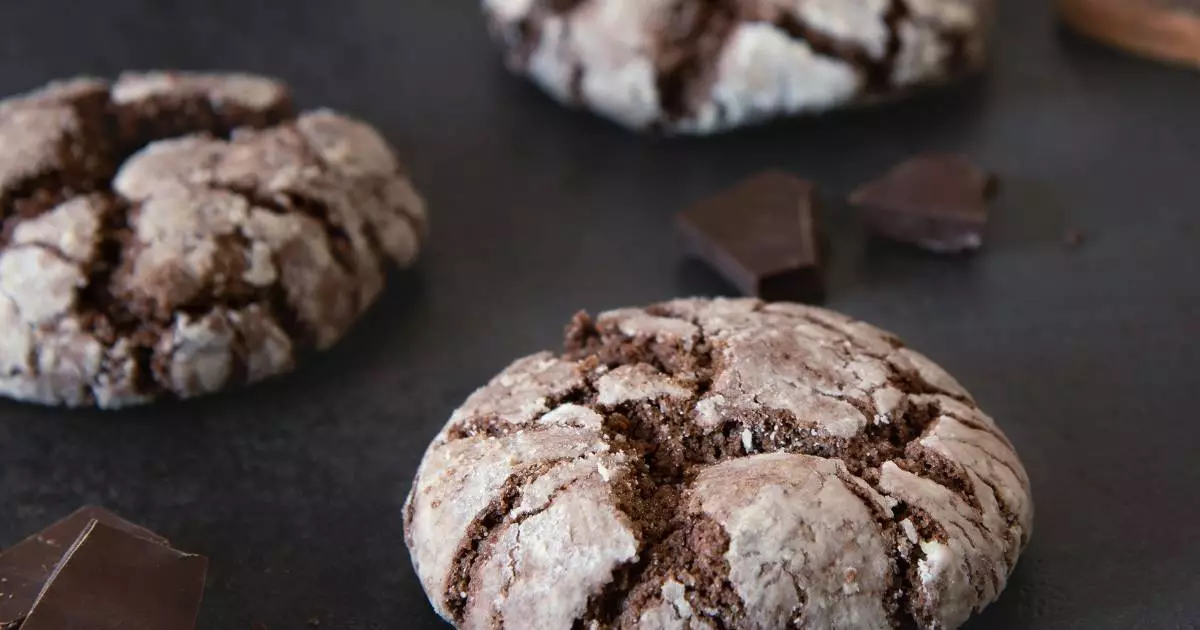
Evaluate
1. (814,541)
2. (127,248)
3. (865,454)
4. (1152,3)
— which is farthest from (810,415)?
(1152,3)

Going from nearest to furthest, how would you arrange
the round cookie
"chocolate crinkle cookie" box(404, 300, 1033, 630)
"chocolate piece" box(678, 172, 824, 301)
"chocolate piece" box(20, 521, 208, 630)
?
1. "chocolate crinkle cookie" box(404, 300, 1033, 630)
2. "chocolate piece" box(20, 521, 208, 630)
3. "chocolate piece" box(678, 172, 824, 301)
4. the round cookie

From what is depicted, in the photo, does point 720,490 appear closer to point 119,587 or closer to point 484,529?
point 484,529

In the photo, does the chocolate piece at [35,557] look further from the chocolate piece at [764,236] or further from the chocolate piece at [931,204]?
the chocolate piece at [931,204]

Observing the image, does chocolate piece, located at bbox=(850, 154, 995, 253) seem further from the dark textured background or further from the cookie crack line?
the cookie crack line

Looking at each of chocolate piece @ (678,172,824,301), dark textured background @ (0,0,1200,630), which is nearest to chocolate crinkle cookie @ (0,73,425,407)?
dark textured background @ (0,0,1200,630)

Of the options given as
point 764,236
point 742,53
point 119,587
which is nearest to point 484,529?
point 119,587

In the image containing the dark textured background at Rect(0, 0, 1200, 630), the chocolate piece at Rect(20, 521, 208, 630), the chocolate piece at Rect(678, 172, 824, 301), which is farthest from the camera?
the chocolate piece at Rect(678, 172, 824, 301)

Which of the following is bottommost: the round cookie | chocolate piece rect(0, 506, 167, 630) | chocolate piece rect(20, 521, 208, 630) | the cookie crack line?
chocolate piece rect(0, 506, 167, 630)

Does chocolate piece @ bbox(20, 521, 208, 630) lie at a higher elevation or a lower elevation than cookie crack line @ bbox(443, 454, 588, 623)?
lower
